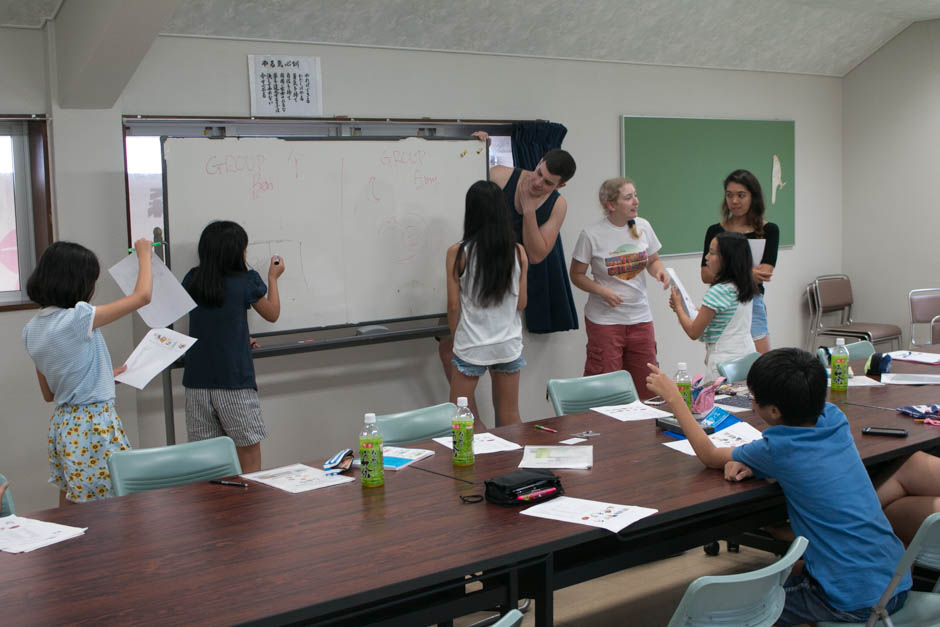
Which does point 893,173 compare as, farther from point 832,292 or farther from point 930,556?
point 930,556

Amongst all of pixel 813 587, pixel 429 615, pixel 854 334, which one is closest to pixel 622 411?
pixel 813 587

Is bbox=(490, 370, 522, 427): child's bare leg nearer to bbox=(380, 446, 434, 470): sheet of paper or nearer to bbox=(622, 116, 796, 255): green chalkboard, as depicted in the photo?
bbox=(380, 446, 434, 470): sheet of paper

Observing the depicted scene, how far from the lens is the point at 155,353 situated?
12.8 ft

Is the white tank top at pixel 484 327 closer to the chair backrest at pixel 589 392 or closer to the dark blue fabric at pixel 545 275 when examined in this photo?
the chair backrest at pixel 589 392

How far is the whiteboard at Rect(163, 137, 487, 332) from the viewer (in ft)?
14.4

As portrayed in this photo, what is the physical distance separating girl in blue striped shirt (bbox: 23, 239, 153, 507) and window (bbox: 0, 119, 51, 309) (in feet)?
3.39

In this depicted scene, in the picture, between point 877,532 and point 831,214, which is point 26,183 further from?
point 831,214

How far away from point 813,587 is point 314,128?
3483mm

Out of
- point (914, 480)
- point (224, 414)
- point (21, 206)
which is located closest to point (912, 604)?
point (914, 480)

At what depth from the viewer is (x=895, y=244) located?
7.54 metres

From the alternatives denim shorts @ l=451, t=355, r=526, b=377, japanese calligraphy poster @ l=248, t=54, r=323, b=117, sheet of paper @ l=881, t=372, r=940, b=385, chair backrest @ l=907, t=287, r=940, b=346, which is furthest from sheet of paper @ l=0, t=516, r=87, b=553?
chair backrest @ l=907, t=287, r=940, b=346

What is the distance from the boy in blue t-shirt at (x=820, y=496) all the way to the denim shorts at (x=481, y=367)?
6.27 feet

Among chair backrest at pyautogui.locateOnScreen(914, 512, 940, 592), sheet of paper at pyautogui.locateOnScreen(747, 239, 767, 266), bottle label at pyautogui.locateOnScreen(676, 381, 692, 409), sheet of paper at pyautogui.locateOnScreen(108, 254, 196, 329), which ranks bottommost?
chair backrest at pyautogui.locateOnScreen(914, 512, 940, 592)

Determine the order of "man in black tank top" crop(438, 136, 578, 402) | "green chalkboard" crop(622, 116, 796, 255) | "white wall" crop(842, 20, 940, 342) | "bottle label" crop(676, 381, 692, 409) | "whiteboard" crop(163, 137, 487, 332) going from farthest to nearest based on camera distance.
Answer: "white wall" crop(842, 20, 940, 342), "green chalkboard" crop(622, 116, 796, 255), "man in black tank top" crop(438, 136, 578, 402), "whiteboard" crop(163, 137, 487, 332), "bottle label" crop(676, 381, 692, 409)
